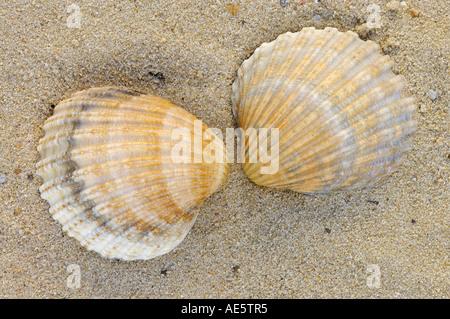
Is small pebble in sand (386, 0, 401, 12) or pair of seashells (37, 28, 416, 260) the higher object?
small pebble in sand (386, 0, 401, 12)

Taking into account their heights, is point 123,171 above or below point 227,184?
above

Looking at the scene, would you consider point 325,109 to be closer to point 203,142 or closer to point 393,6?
point 203,142

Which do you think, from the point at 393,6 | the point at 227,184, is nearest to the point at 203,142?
the point at 227,184

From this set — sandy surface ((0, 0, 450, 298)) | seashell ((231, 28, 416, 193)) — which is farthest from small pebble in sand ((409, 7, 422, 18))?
seashell ((231, 28, 416, 193))

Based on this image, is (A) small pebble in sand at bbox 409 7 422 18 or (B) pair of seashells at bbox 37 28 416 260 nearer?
(B) pair of seashells at bbox 37 28 416 260

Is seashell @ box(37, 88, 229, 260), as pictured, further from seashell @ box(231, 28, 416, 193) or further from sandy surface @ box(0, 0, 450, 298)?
seashell @ box(231, 28, 416, 193)

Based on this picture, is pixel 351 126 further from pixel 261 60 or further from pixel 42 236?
pixel 42 236

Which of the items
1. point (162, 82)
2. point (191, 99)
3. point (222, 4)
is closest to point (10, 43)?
point (162, 82)
